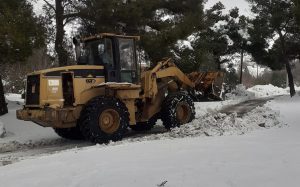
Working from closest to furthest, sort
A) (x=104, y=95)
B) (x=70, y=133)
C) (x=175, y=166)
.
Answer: (x=175, y=166) < (x=104, y=95) < (x=70, y=133)

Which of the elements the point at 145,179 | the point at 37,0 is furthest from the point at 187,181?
the point at 37,0

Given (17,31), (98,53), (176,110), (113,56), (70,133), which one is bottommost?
(70,133)

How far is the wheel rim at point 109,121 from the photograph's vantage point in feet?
39.9

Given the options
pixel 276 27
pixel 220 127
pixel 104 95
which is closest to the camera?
pixel 220 127

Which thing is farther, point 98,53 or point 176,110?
point 176,110

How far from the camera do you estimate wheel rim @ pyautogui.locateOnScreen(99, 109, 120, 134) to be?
39.9 ft

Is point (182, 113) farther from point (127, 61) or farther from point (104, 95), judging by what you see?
point (104, 95)

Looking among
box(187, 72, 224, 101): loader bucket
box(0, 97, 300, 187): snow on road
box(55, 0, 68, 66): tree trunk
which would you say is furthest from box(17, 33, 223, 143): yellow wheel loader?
box(55, 0, 68, 66): tree trunk

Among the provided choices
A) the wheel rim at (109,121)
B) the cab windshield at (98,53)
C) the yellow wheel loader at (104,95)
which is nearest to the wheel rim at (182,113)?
the yellow wheel loader at (104,95)

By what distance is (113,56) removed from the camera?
1309 cm

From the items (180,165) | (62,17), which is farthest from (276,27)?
(180,165)

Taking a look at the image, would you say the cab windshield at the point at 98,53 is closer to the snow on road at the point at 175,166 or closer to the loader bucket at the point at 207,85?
the snow on road at the point at 175,166

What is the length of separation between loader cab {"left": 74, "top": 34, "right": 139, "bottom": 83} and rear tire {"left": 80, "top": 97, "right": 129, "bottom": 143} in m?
0.94

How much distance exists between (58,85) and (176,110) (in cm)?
447
